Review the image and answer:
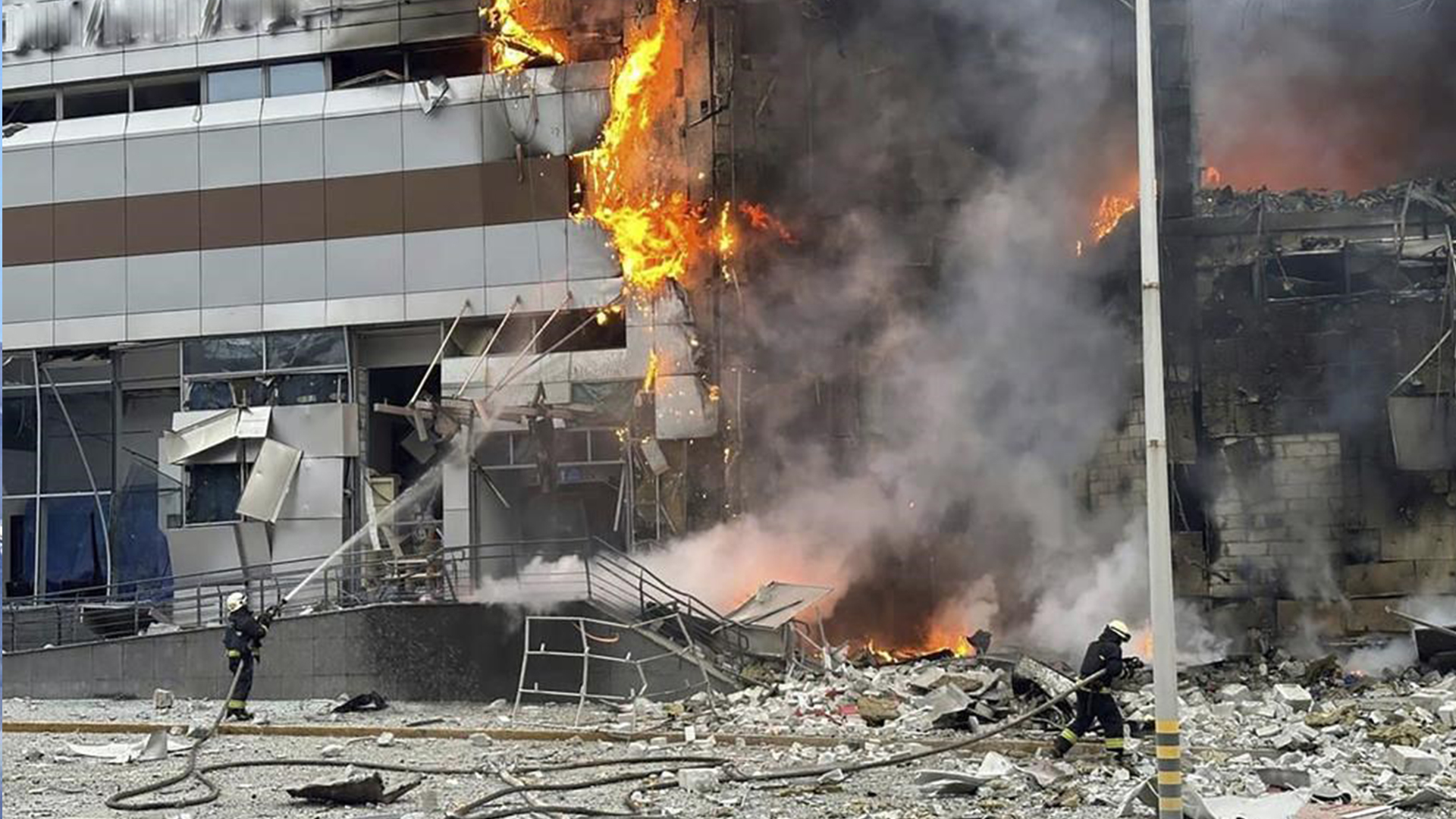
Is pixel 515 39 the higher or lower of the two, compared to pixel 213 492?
higher

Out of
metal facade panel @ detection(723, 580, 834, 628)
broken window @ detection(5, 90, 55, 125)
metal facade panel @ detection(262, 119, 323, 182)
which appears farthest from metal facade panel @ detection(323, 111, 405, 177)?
metal facade panel @ detection(723, 580, 834, 628)

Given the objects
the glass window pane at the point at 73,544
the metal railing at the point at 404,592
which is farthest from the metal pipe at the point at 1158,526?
the glass window pane at the point at 73,544

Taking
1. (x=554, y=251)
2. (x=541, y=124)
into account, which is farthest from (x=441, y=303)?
(x=541, y=124)

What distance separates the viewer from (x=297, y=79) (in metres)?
26.8

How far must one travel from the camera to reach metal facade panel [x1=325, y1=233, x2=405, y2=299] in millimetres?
25750

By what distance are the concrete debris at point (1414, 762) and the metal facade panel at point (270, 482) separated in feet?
61.7

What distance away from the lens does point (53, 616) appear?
26.6 metres

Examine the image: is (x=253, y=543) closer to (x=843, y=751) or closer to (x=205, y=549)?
(x=205, y=549)

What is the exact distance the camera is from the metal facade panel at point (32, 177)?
1080 inches

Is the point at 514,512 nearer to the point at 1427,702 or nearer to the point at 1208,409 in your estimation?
Answer: the point at 1208,409

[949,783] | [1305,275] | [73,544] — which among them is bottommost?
[949,783]

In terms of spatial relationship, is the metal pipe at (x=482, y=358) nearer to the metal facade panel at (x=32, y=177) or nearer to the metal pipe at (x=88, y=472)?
the metal pipe at (x=88, y=472)

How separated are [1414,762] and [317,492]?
61.2 feet

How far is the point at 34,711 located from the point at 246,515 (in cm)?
617
